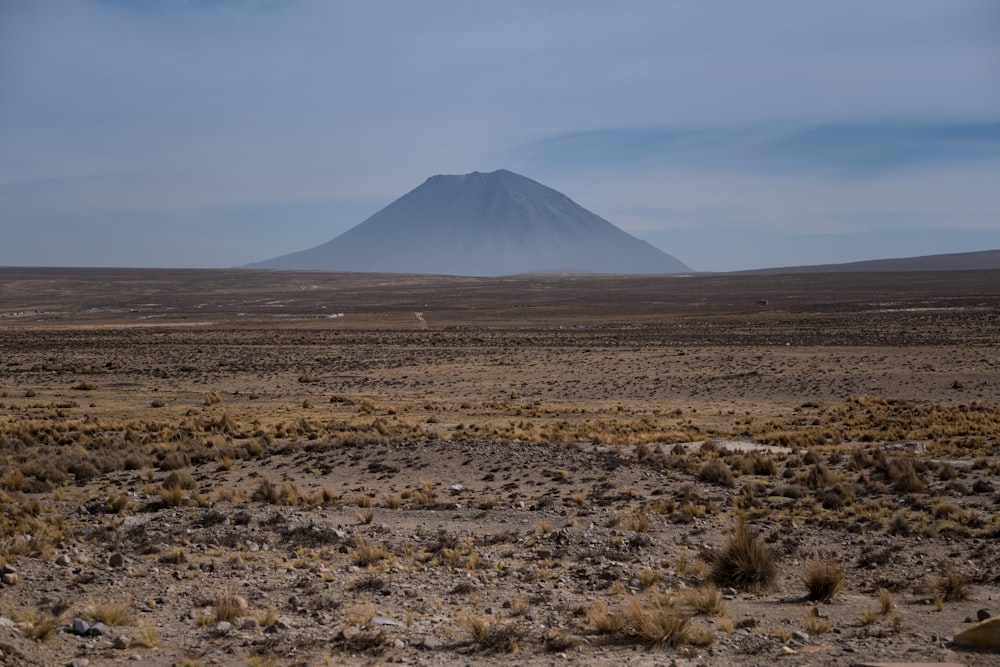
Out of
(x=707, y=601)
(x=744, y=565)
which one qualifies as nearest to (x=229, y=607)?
(x=707, y=601)

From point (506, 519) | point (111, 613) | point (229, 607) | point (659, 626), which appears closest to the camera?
point (659, 626)

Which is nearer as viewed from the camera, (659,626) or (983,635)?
(983,635)

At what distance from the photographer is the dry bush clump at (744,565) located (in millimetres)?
9398

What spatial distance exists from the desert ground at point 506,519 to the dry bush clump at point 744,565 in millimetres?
35

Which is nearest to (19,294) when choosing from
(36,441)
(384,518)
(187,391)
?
(187,391)

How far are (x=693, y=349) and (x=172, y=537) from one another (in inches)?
1628

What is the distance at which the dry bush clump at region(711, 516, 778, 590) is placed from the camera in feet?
30.8

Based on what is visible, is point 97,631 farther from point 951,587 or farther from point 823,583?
point 951,587

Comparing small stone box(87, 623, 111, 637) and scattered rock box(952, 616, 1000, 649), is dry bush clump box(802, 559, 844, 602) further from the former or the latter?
small stone box(87, 623, 111, 637)

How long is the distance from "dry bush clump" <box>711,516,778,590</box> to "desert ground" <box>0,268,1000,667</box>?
35mm

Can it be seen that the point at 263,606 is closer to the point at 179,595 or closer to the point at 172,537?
the point at 179,595

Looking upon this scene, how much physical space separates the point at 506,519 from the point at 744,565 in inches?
172

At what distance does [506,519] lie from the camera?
12.8 m

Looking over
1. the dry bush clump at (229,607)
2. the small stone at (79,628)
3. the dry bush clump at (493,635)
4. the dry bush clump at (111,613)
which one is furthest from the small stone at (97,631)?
the dry bush clump at (493,635)
